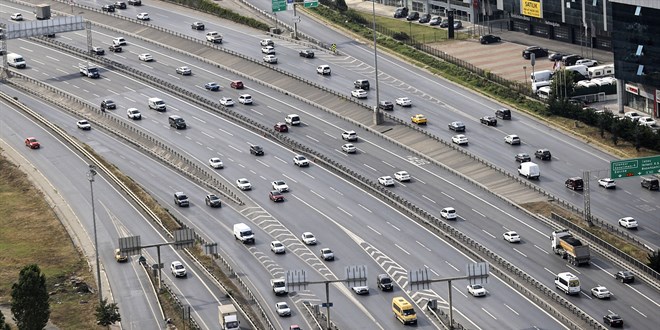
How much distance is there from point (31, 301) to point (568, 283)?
5487 centimetres

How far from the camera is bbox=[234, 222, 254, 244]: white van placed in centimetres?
18088

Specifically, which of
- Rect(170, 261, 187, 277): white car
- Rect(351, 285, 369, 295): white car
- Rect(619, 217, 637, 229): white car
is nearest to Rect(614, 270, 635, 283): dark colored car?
Rect(619, 217, 637, 229): white car

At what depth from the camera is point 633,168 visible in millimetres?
180625

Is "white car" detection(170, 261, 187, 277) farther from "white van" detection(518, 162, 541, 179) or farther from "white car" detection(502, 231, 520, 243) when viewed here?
"white van" detection(518, 162, 541, 179)

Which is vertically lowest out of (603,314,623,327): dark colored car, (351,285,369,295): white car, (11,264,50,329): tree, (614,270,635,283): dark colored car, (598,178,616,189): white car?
(603,314,623,327): dark colored car

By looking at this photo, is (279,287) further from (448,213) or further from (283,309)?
(448,213)

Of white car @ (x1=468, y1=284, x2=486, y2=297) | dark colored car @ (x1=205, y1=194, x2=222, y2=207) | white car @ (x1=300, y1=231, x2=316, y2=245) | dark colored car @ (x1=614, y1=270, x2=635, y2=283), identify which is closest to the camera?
white car @ (x1=468, y1=284, x2=486, y2=297)

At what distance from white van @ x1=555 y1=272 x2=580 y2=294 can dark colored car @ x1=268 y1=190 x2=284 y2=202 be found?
139 ft

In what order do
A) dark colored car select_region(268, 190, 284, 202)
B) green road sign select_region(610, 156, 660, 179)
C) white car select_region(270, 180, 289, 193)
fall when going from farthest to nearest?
white car select_region(270, 180, 289, 193), dark colored car select_region(268, 190, 284, 202), green road sign select_region(610, 156, 660, 179)

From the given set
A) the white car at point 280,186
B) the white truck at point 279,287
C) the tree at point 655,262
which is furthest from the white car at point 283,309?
the tree at point 655,262

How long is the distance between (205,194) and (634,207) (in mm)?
53103

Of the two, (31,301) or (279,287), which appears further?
(279,287)

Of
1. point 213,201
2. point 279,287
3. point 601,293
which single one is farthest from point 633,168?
point 213,201

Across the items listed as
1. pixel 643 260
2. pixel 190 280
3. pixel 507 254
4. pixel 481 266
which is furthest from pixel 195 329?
pixel 643 260
